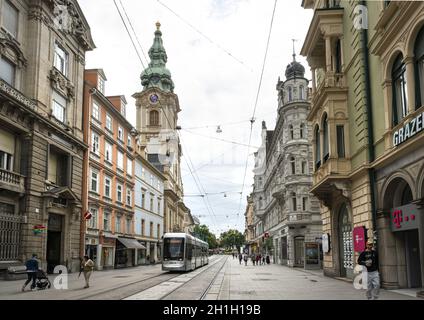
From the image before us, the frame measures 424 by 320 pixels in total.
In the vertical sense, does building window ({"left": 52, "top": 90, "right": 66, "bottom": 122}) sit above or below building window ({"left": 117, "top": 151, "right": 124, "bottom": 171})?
above

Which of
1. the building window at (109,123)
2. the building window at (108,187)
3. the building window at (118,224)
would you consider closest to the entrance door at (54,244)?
the building window at (108,187)

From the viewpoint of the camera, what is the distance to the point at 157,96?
84.6 m

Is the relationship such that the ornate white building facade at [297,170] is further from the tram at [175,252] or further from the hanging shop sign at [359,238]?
the hanging shop sign at [359,238]

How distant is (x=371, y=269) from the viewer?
546 inches

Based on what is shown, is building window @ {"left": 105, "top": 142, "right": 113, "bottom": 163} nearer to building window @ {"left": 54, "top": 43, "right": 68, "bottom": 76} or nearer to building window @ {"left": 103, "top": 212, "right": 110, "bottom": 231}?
building window @ {"left": 103, "top": 212, "right": 110, "bottom": 231}

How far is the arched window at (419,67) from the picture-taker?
16359 mm

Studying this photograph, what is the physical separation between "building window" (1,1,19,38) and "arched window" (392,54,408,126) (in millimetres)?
21040

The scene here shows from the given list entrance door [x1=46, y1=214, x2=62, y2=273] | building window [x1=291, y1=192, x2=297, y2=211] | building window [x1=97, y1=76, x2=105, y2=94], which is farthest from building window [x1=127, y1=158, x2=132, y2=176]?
entrance door [x1=46, y1=214, x2=62, y2=273]

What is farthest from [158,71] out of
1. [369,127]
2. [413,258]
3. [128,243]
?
[413,258]

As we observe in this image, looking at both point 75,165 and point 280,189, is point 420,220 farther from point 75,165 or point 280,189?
point 280,189

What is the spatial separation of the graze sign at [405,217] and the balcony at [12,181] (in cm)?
1926

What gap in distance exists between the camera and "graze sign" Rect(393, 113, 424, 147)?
15.7 metres

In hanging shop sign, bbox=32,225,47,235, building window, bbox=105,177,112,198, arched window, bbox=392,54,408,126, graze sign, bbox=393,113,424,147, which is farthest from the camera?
building window, bbox=105,177,112,198
